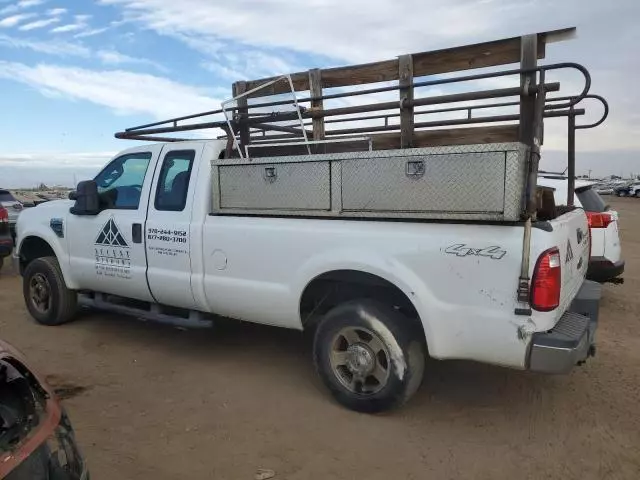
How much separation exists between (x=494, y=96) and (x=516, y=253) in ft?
3.41

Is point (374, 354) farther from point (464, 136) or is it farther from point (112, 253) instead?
point (112, 253)

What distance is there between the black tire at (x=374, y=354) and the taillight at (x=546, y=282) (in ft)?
2.92

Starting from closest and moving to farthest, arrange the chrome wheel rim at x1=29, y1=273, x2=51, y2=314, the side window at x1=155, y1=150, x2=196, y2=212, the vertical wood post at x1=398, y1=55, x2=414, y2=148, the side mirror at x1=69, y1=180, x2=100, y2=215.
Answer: the vertical wood post at x1=398, y1=55, x2=414, y2=148, the side window at x1=155, y1=150, x2=196, y2=212, the side mirror at x1=69, y1=180, x2=100, y2=215, the chrome wheel rim at x1=29, y1=273, x2=51, y2=314

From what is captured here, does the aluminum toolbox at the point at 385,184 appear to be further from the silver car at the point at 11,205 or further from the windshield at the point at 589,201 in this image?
the silver car at the point at 11,205

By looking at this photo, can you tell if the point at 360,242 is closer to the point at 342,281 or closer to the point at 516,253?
the point at 342,281

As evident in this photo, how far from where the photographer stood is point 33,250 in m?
6.28

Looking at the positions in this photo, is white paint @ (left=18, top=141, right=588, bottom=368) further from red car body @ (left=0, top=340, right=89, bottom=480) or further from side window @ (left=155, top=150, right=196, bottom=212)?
red car body @ (left=0, top=340, right=89, bottom=480)

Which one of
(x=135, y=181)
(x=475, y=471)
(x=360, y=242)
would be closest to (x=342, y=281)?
(x=360, y=242)

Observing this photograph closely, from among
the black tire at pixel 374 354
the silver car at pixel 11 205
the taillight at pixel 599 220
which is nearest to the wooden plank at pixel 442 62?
the black tire at pixel 374 354

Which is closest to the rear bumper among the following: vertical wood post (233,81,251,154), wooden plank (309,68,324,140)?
wooden plank (309,68,324,140)

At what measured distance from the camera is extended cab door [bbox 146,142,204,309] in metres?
4.59

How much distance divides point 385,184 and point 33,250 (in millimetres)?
4644

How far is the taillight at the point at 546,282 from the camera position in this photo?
307cm

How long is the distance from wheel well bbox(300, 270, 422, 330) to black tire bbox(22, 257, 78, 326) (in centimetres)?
307
